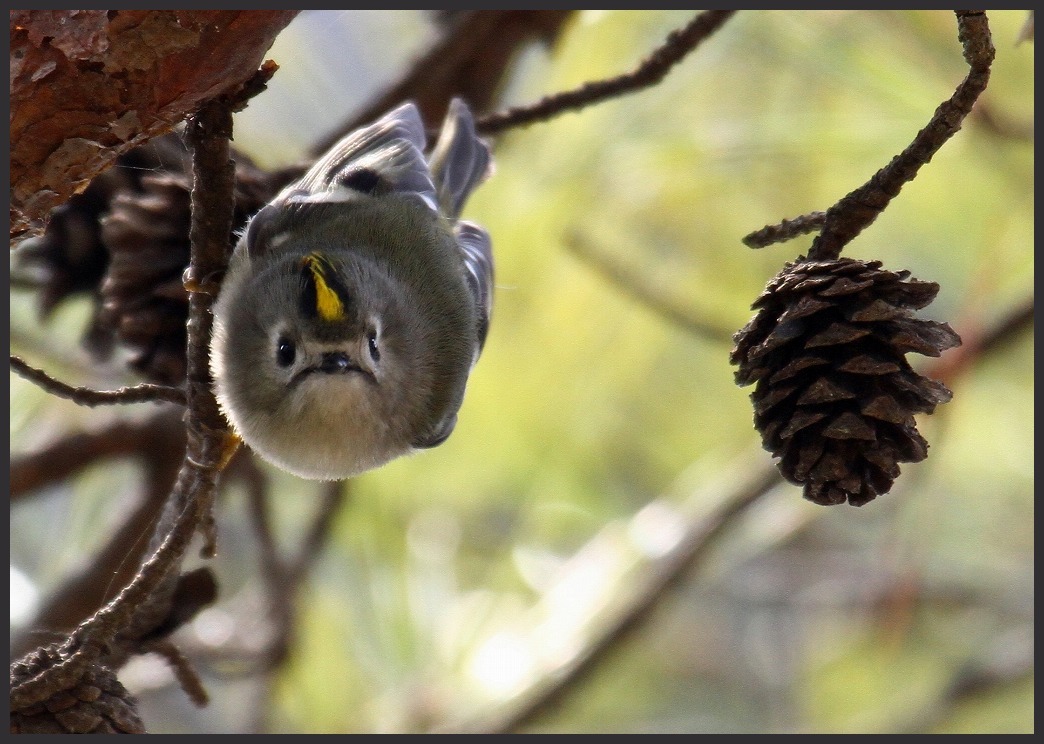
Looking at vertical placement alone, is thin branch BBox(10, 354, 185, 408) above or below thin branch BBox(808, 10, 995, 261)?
below

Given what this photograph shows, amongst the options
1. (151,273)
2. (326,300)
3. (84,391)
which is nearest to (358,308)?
(326,300)

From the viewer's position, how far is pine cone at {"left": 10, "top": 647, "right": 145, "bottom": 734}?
986 millimetres

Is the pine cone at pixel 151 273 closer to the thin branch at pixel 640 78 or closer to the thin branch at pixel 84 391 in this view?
the thin branch at pixel 84 391

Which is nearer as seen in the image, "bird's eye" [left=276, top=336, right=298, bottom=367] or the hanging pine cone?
the hanging pine cone

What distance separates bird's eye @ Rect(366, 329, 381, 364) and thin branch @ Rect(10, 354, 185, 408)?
319 mm

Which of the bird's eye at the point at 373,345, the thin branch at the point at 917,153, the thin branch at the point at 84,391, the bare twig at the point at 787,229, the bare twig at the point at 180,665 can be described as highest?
the bird's eye at the point at 373,345

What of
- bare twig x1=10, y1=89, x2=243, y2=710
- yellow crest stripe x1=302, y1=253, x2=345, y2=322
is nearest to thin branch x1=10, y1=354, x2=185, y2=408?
bare twig x1=10, y1=89, x2=243, y2=710

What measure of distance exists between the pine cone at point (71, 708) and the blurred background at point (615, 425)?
0.85m

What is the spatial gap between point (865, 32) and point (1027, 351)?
893 mm

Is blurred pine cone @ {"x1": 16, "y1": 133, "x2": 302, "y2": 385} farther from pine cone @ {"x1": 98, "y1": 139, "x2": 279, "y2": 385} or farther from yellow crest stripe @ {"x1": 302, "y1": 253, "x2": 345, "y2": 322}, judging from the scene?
yellow crest stripe @ {"x1": 302, "y1": 253, "x2": 345, "y2": 322}

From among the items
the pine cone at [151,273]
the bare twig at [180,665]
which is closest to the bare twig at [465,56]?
the pine cone at [151,273]

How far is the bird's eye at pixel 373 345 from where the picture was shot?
148 cm

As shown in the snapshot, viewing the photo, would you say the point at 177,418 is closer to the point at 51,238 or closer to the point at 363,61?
the point at 51,238

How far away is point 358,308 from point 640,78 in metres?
0.54
